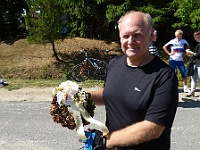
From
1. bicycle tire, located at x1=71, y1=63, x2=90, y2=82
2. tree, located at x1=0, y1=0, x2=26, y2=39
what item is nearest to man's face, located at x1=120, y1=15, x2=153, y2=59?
bicycle tire, located at x1=71, y1=63, x2=90, y2=82

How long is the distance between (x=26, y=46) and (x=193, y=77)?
30.2 feet

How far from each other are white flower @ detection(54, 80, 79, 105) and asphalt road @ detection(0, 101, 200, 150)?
2765mm

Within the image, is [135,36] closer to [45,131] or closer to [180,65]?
[45,131]

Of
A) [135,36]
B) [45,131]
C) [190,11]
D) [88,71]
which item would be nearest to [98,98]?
[135,36]

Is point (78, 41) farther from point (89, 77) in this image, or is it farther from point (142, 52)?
point (142, 52)

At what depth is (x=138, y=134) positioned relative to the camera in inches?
70.6

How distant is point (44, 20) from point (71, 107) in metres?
10.6

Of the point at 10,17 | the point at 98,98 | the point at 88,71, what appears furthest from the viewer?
the point at 10,17

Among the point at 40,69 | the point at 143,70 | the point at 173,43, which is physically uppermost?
the point at 143,70

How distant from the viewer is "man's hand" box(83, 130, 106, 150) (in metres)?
1.92

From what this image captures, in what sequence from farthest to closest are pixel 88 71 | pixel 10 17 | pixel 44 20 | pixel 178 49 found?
pixel 10 17, pixel 44 20, pixel 88 71, pixel 178 49

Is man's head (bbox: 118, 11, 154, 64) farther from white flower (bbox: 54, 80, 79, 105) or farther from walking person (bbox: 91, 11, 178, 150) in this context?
white flower (bbox: 54, 80, 79, 105)

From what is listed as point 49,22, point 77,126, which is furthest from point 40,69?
point 77,126

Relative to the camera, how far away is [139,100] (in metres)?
1.85
